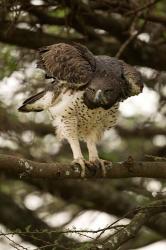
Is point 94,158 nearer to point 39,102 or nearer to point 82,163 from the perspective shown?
point 82,163

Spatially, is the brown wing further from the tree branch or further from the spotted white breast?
the tree branch

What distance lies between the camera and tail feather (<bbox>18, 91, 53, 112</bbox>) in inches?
231

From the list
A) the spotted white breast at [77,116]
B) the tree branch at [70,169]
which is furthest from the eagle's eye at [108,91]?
the tree branch at [70,169]

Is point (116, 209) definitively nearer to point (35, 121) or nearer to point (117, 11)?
point (35, 121)

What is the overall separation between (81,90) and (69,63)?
0.26 m

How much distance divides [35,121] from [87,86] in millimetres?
3031

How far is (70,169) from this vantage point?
484 centimetres

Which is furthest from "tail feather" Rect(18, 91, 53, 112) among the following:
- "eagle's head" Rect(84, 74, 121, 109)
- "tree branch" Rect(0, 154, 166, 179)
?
"tree branch" Rect(0, 154, 166, 179)

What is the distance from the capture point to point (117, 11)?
6.68 m

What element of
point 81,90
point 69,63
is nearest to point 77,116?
point 81,90

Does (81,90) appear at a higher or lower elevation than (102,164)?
higher

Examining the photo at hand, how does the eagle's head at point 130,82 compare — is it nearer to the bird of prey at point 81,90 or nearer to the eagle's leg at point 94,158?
the bird of prey at point 81,90

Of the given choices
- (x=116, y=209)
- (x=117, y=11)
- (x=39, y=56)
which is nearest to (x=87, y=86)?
(x=39, y=56)

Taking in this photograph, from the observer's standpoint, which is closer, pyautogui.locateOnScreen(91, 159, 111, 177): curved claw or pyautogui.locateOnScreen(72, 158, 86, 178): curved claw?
pyautogui.locateOnScreen(72, 158, 86, 178): curved claw
